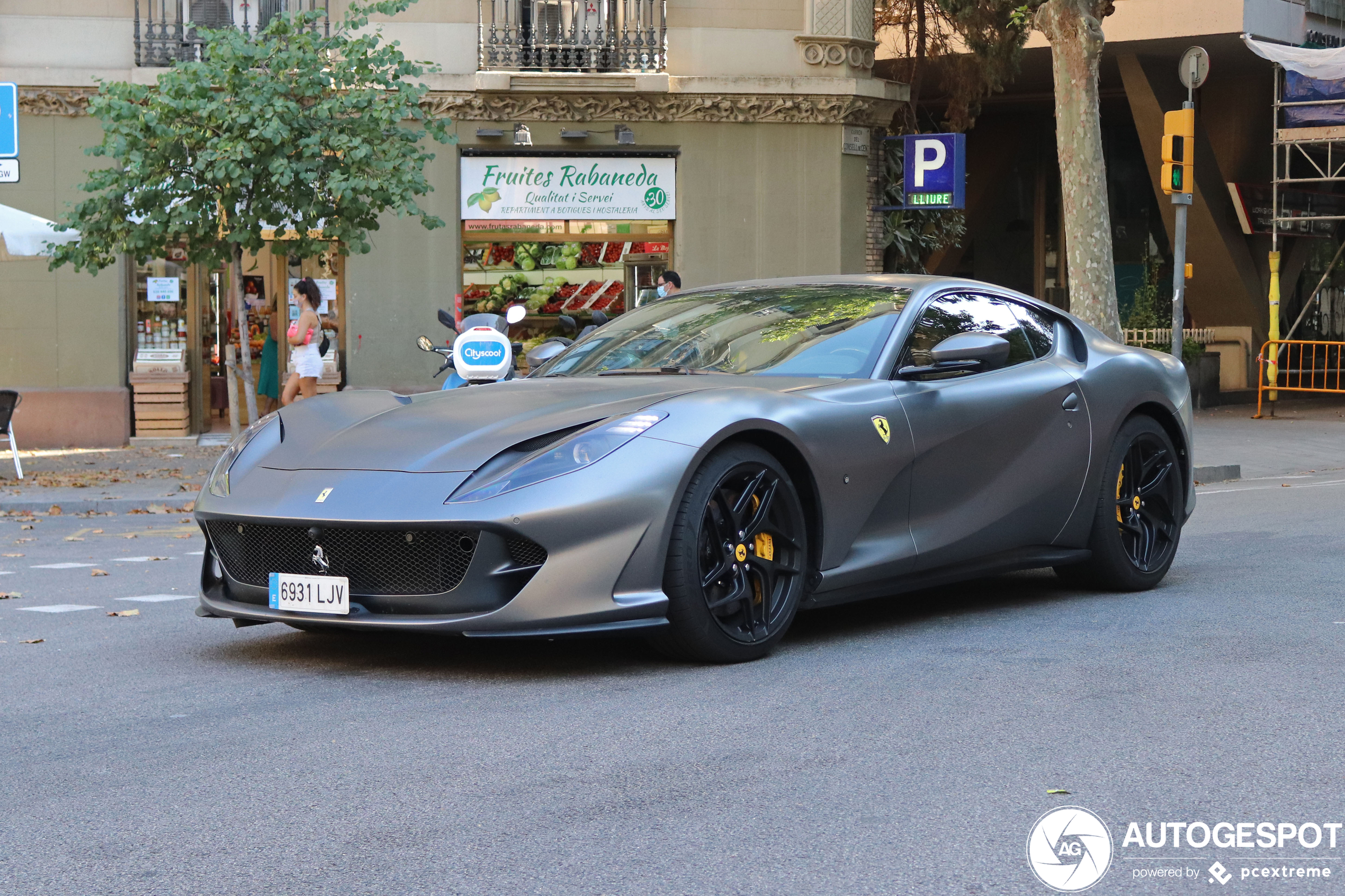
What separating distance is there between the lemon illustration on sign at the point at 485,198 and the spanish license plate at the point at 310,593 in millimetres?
15573

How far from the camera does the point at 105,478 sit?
51.1ft

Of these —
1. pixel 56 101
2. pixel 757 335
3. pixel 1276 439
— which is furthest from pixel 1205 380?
pixel 757 335

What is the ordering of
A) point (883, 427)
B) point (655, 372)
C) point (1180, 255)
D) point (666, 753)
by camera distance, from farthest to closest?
point (1180, 255)
point (655, 372)
point (883, 427)
point (666, 753)

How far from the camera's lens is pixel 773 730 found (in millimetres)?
4727

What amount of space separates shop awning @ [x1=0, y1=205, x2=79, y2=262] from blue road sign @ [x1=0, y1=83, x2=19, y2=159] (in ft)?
7.76

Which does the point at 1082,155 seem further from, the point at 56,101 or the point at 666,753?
the point at 666,753

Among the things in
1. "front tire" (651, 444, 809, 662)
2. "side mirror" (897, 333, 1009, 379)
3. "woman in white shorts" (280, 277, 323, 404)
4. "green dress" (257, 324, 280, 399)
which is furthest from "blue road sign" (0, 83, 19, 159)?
"front tire" (651, 444, 809, 662)

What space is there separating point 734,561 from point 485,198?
15737 millimetres

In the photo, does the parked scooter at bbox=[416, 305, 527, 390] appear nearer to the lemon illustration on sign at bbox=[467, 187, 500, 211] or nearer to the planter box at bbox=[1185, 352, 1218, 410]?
the lemon illustration on sign at bbox=[467, 187, 500, 211]

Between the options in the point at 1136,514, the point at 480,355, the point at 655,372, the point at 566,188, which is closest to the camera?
the point at 655,372

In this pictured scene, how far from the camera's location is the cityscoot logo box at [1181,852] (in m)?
3.49

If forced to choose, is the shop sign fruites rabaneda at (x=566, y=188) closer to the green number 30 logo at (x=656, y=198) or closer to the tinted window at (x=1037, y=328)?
the green number 30 logo at (x=656, y=198)

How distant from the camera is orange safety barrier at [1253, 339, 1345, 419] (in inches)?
945

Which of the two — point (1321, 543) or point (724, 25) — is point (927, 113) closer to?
point (724, 25)
